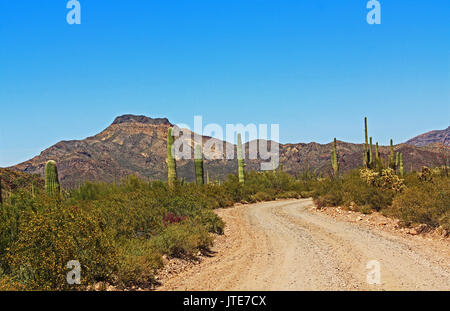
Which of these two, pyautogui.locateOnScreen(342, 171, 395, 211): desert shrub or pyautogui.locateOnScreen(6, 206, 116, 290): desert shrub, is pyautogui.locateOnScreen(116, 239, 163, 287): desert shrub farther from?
pyautogui.locateOnScreen(342, 171, 395, 211): desert shrub

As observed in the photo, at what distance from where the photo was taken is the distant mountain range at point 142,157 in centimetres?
12088

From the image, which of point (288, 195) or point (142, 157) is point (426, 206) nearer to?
point (288, 195)

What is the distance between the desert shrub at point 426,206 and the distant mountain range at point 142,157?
302 feet

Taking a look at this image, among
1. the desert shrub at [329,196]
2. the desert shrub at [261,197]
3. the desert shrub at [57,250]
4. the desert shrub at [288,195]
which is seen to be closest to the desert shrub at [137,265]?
the desert shrub at [57,250]

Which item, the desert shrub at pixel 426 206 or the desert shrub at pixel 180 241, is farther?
the desert shrub at pixel 426 206

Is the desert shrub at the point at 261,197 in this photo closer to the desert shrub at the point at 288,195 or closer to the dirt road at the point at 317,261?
the desert shrub at the point at 288,195

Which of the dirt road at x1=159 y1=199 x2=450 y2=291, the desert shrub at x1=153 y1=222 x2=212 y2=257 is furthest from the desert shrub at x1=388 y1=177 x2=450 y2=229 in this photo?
the desert shrub at x1=153 y1=222 x2=212 y2=257

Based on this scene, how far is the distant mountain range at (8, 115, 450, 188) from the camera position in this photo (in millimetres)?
120875

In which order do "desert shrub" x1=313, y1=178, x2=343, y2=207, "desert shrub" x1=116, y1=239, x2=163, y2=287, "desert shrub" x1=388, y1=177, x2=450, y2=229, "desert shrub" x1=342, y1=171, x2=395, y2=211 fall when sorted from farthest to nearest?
"desert shrub" x1=313, y1=178, x2=343, y2=207 < "desert shrub" x1=342, y1=171, x2=395, y2=211 < "desert shrub" x1=388, y1=177, x2=450, y2=229 < "desert shrub" x1=116, y1=239, x2=163, y2=287

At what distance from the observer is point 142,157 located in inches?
6043

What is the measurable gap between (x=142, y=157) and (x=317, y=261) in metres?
147

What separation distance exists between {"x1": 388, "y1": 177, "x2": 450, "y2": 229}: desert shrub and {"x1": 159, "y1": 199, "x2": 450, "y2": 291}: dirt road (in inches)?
43.5

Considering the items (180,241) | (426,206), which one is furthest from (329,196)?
(180,241)
